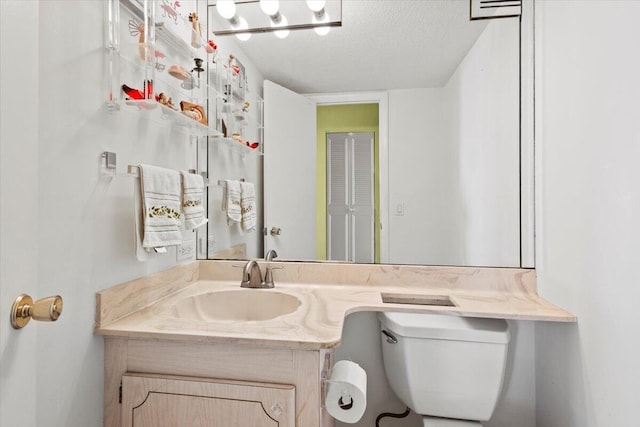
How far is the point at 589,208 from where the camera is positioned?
91 cm

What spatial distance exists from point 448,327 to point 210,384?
81 cm

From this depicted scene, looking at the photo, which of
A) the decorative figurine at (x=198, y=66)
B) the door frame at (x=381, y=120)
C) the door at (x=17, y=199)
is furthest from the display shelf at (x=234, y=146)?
the door at (x=17, y=199)

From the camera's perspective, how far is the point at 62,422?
31.7 inches

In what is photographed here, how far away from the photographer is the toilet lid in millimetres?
1109

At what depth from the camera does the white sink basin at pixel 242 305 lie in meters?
1.27

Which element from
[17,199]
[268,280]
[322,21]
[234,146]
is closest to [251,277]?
[268,280]

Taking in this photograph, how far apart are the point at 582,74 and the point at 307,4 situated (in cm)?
109

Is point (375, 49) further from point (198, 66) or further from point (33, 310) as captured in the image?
point (33, 310)

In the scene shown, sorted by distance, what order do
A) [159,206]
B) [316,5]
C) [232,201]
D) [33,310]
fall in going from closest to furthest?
[33,310], [159,206], [316,5], [232,201]

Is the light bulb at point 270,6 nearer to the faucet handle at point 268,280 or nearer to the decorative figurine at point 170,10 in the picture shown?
the decorative figurine at point 170,10

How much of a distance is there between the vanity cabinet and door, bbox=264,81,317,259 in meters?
0.69

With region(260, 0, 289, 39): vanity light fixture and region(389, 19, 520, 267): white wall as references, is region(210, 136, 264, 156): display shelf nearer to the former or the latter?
region(260, 0, 289, 39): vanity light fixture

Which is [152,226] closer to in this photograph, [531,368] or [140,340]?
[140,340]

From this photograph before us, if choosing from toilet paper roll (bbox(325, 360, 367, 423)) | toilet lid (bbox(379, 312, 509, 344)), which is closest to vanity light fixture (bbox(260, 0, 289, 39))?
toilet lid (bbox(379, 312, 509, 344))
